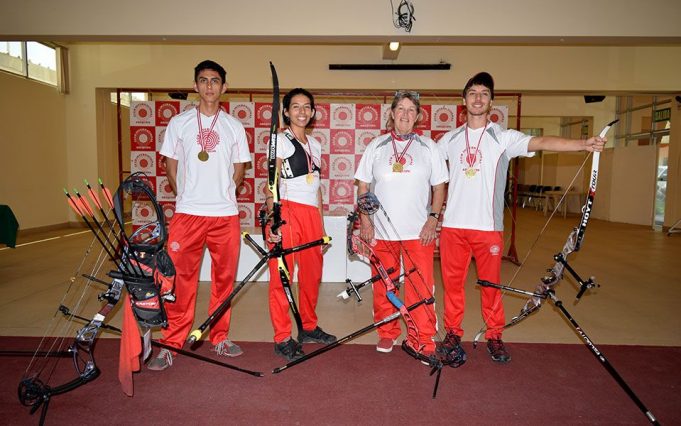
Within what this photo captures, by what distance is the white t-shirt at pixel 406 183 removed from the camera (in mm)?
2510

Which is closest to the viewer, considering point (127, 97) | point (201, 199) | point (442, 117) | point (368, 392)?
point (368, 392)

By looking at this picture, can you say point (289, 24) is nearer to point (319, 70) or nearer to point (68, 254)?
point (319, 70)

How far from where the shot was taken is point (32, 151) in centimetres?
783

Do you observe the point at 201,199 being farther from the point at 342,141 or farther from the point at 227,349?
the point at 342,141

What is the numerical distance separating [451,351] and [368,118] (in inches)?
142

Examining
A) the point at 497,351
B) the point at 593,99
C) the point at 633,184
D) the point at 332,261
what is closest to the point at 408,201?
the point at 497,351

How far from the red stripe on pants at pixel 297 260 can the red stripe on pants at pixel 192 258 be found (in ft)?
0.88

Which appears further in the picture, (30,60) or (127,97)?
(127,97)

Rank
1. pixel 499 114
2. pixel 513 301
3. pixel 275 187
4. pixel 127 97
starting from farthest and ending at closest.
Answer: pixel 127 97 < pixel 499 114 < pixel 513 301 < pixel 275 187

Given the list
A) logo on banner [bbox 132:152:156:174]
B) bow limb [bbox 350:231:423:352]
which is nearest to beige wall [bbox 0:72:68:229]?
logo on banner [bbox 132:152:156:174]

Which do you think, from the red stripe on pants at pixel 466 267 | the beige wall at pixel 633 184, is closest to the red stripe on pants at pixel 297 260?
the red stripe on pants at pixel 466 267

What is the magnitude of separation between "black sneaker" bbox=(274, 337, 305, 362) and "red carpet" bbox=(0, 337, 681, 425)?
6 cm

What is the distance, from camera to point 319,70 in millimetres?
7980

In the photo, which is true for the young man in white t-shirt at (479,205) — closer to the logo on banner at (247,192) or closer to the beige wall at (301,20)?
the beige wall at (301,20)
